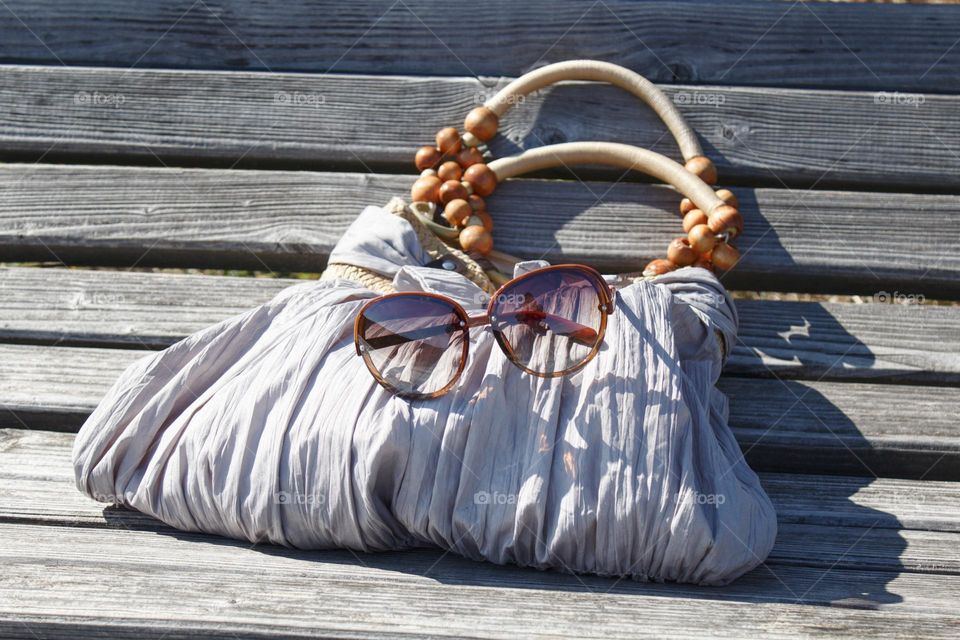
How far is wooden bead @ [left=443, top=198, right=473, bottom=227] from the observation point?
1812 millimetres

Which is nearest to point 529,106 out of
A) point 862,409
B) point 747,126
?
point 747,126

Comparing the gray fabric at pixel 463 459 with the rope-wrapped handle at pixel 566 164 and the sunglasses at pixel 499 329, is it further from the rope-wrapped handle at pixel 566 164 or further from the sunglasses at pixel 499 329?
the rope-wrapped handle at pixel 566 164

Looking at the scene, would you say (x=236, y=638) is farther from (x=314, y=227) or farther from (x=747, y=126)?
(x=747, y=126)

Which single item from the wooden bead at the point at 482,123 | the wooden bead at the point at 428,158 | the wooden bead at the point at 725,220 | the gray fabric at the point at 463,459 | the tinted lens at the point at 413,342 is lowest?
the gray fabric at the point at 463,459

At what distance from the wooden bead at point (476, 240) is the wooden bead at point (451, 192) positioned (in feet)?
0.33

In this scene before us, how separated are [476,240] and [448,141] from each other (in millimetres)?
308

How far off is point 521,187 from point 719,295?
603mm

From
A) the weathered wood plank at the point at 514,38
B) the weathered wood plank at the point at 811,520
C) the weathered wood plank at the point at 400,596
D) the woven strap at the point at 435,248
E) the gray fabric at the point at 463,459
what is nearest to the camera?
the weathered wood plank at the point at 400,596

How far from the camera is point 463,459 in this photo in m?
1.22

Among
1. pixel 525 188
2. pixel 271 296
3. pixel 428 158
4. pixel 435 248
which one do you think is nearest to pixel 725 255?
pixel 525 188

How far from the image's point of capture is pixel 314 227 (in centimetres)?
194

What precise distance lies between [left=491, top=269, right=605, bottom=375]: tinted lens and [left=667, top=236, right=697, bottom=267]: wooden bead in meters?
0.54

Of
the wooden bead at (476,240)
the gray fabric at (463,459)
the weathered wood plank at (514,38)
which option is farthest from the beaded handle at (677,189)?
the gray fabric at (463,459)

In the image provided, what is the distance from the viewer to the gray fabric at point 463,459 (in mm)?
1185
